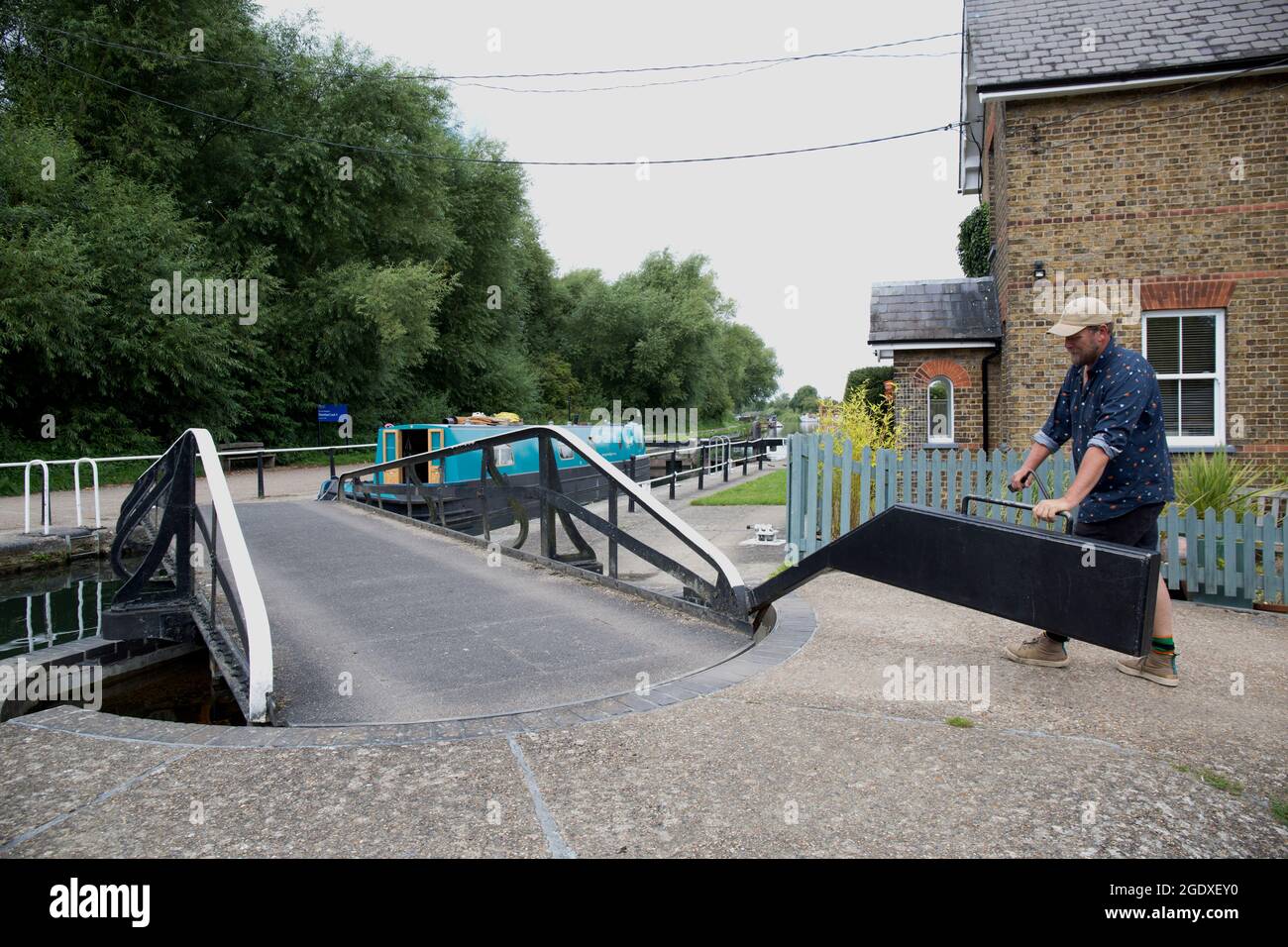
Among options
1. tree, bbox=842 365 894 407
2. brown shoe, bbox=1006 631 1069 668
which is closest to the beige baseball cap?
brown shoe, bbox=1006 631 1069 668

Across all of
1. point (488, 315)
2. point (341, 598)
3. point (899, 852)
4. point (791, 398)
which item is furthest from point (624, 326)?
point (791, 398)

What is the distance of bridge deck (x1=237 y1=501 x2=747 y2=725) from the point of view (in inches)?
158

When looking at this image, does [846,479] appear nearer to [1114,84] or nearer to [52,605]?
[1114,84]

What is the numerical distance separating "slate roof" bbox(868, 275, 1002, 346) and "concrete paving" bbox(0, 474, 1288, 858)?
32.6ft

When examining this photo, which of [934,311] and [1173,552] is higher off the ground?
[934,311]

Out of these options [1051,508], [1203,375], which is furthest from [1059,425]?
[1203,375]

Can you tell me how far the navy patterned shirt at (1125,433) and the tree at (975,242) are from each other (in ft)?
47.4

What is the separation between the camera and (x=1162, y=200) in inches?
424

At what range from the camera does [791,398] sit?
14225cm

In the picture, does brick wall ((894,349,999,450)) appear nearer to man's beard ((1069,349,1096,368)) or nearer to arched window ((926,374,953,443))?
arched window ((926,374,953,443))

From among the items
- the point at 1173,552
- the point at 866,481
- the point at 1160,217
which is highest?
the point at 1160,217

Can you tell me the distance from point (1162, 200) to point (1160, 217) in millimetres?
209
